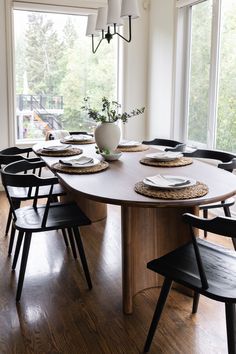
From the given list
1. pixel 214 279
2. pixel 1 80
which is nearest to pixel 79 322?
pixel 214 279

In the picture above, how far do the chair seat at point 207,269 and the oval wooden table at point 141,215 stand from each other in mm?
271

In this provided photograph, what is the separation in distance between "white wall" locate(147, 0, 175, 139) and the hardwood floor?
2.40 metres

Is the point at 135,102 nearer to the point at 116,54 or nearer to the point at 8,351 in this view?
the point at 116,54

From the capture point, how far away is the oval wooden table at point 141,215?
1.93 m

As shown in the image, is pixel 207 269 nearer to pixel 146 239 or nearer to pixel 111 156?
pixel 146 239

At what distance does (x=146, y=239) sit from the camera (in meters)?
2.22

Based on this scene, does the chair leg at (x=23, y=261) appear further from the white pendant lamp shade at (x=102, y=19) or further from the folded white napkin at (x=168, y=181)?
the white pendant lamp shade at (x=102, y=19)

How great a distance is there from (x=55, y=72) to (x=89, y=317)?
3.52 metres

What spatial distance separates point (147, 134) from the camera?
205 inches

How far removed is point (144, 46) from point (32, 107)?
1649 mm

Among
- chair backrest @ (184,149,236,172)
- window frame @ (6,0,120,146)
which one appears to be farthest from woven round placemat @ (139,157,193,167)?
window frame @ (6,0,120,146)

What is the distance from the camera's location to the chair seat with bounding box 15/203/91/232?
87.9 inches

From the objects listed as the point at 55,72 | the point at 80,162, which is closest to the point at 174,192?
the point at 80,162

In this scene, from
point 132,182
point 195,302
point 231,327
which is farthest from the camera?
point 195,302
